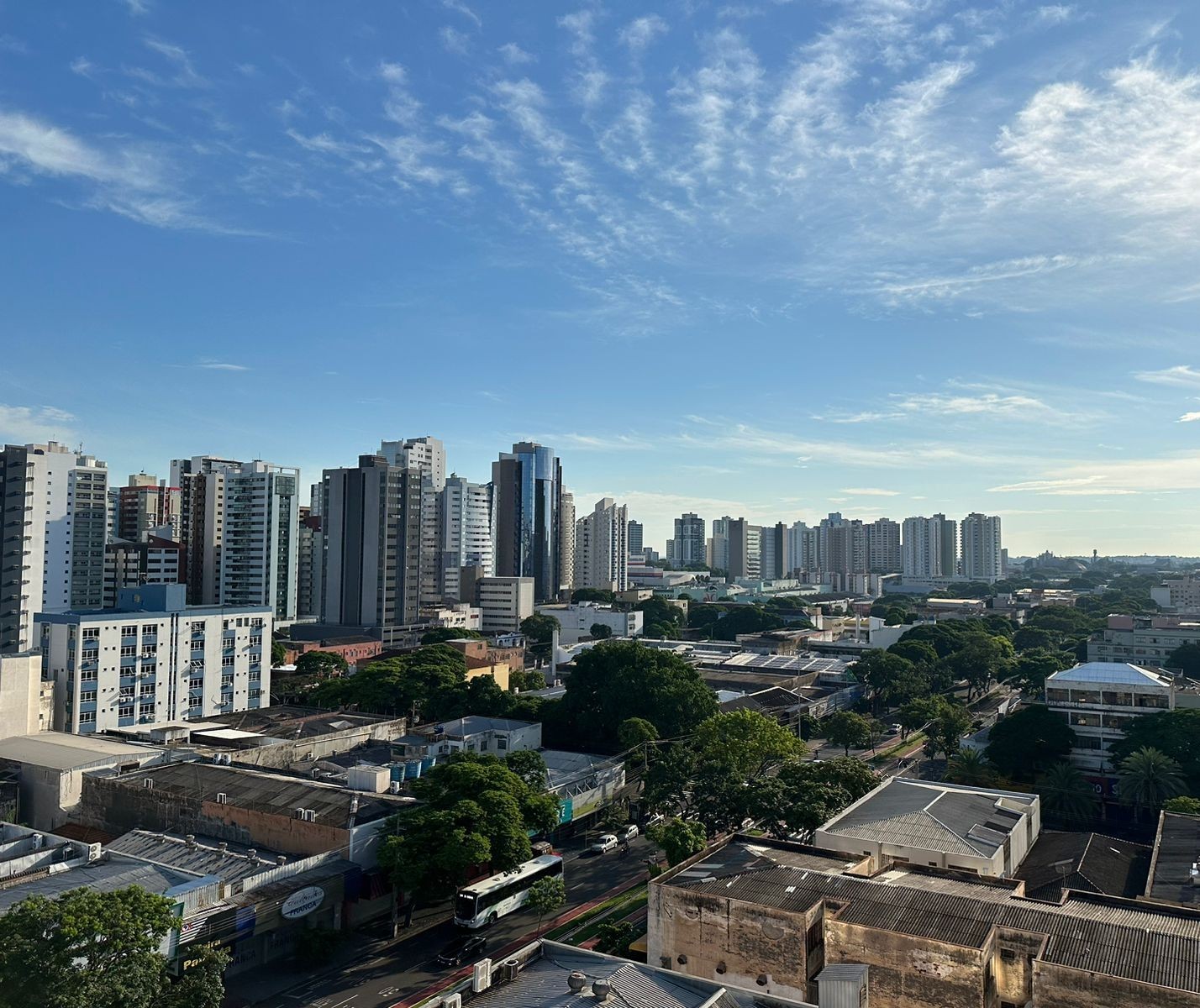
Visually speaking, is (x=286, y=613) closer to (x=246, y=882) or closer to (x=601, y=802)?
(x=601, y=802)

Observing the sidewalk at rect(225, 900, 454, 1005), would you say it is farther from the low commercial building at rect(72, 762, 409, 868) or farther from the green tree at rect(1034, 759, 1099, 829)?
the green tree at rect(1034, 759, 1099, 829)

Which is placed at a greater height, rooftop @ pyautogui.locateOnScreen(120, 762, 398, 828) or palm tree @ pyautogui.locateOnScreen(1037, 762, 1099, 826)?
rooftop @ pyautogui.locateOnScreen(120, 762, 398, 828)

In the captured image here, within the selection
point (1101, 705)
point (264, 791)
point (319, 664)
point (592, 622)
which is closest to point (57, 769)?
point (264, 791)

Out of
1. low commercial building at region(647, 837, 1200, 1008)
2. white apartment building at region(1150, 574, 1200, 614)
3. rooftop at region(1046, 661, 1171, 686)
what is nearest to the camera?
low commercial building at region(647, 837, 1200, 1008)

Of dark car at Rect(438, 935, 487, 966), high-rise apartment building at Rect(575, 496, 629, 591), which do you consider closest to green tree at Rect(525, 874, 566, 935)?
dark car at Rect(438, 935, 487, 966)

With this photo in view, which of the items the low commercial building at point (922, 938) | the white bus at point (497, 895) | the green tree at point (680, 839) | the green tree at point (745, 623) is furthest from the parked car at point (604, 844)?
the green tree at point (745, 623)

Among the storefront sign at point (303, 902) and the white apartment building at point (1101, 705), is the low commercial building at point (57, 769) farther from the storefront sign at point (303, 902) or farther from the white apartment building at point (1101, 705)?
the white apartment building at point (1101, 705)
